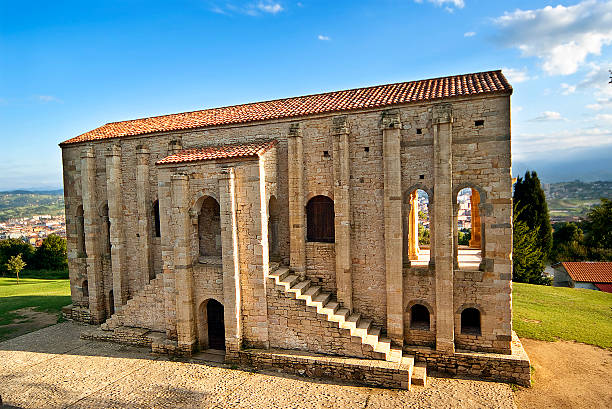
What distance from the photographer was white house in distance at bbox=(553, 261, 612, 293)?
85.6 feet

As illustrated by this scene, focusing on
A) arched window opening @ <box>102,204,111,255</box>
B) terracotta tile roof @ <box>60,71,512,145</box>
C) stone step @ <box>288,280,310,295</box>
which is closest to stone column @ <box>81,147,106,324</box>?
arched window opening @ <box>102,204,111,255</box>

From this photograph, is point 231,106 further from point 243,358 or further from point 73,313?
point 73,313

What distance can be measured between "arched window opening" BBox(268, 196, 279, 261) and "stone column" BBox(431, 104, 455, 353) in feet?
20.2

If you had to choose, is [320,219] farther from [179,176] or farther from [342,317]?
[179,176]

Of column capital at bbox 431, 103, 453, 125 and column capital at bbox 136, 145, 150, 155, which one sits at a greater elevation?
column capital at bbox 431, 103, 453, 125

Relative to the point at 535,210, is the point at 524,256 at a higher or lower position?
lower

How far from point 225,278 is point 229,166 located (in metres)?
3.95

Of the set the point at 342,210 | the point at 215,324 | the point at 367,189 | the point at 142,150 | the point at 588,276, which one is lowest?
the point at 588,276

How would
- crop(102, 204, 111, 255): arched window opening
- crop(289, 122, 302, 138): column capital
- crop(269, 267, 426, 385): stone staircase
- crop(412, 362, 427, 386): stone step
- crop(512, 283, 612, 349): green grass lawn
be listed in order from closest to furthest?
crop(412, 362, 427, 386): stone step
crop(269, 267, 426, 385): stone staircase
crop(289, 122, 302, 138): column capital
crop(512, 283, 612, 349): green grass lawn
crop(102, 204, 111, 255): arched window opening

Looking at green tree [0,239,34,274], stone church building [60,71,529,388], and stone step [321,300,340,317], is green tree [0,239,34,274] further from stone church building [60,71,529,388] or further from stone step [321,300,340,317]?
stone step [321,300,340,317]

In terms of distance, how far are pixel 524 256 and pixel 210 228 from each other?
76.5 ft

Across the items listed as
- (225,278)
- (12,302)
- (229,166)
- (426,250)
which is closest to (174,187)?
(229,166)

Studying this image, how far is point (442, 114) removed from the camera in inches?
450

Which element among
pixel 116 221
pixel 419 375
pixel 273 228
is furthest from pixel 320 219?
pixel 116 221
